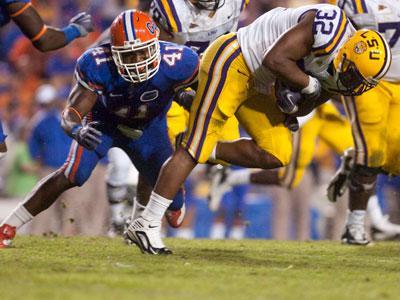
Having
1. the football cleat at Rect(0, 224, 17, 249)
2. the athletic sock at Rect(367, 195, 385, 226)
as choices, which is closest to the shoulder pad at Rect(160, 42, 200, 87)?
the football cleat at Rect(0, 224, 17, 249)

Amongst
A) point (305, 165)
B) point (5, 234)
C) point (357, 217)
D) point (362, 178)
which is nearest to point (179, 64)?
point (5, 234)

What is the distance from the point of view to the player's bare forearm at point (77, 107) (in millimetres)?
5672

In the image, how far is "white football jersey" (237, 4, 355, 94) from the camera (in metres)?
5.69

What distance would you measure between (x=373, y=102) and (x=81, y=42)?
517 cm

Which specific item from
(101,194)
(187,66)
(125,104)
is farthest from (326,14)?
(101,194)

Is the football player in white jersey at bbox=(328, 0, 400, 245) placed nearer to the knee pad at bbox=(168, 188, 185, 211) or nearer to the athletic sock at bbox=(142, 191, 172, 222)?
the knee pad at bbox=(168, 188, 185, 211)

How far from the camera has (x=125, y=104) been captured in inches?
238

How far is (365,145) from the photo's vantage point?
6902mm

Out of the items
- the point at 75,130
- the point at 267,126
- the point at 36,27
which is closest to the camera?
the point at 75,130

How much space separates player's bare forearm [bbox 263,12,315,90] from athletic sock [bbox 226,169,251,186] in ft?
9.65

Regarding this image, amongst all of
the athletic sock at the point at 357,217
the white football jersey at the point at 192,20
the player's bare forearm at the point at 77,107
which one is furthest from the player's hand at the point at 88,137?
the athletic sock at the point at 357,217

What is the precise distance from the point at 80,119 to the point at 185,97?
861 millimetres

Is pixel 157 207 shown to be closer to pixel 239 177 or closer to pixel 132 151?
pixel 132 151

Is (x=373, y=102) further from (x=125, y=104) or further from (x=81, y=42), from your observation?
(x=81, y=42)
